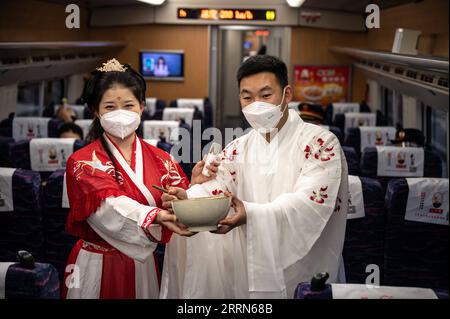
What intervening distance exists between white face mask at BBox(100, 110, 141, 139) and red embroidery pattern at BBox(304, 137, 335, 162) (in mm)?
607

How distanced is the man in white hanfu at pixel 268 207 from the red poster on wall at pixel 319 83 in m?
6.67

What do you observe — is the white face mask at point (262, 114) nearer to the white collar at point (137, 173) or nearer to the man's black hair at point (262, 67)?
the man's black hair at point (262, 67)

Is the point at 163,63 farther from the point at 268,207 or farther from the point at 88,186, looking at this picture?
the point at 268,207

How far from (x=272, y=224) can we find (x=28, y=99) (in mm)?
7219

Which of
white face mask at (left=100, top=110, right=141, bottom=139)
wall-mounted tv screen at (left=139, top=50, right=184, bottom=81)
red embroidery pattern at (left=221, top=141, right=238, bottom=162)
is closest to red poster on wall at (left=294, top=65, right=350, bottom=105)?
wall-mounted tv screen at (left=139, top=50, right=184, bottom=81)

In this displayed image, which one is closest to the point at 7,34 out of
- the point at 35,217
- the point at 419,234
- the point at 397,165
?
the point at 35,217

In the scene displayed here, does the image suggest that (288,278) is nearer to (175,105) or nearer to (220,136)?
(220,136)

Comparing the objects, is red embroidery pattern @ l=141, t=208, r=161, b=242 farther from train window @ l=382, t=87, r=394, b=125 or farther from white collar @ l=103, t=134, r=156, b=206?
train window @ l=382, t=87, r=394, b=125

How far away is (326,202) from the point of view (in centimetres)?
223

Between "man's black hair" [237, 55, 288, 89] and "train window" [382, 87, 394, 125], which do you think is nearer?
"man's black hair" [237, 55, 288, 89]

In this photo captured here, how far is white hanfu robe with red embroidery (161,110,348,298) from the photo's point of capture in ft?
7.29

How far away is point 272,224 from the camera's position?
2.21 meters

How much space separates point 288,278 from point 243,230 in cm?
27

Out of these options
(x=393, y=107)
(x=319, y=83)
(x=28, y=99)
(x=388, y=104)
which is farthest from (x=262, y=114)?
(x=319, y=83)
